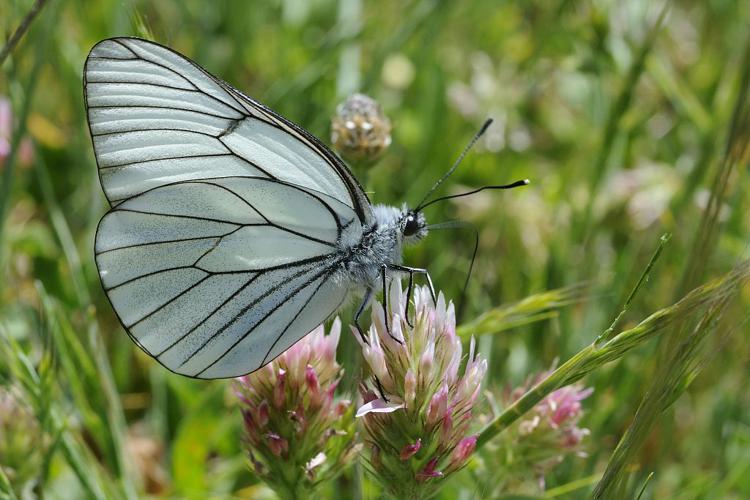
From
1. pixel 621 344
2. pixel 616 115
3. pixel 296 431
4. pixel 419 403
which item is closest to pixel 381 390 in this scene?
pixel 419 403

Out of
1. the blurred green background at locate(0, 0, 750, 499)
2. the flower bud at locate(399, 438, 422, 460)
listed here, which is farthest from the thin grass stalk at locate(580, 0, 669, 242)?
the flower bud at locate(399, 438, 422, 460)

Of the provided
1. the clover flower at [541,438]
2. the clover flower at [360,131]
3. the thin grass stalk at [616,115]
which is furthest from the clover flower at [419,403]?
the thin grass stalk at [616,115]

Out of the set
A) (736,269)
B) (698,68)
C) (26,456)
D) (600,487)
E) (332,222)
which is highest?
(698,68)

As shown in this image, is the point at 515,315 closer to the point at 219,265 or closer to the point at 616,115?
the point at 219,265

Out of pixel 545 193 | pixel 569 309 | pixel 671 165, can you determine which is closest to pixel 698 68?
pixel 671 165

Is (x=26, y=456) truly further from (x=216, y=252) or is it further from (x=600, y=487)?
(x=600, y=487)

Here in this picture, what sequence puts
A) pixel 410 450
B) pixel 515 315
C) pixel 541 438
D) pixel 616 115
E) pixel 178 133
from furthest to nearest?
pixel 616 115 < pixel 178 133 < pixel 515 315 < pixel 541 438 < pixel 410 450

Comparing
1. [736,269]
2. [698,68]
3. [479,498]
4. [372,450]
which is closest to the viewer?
[736,269]
